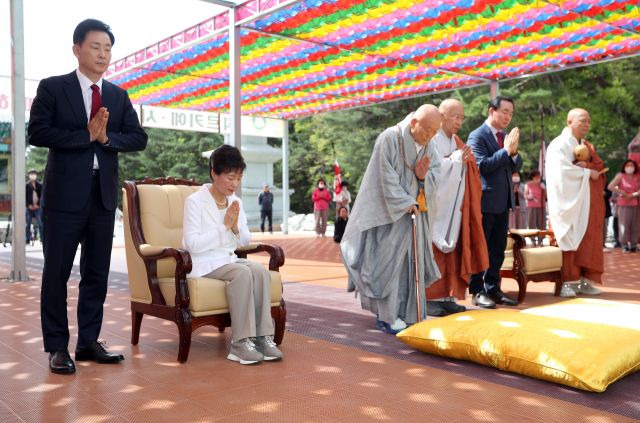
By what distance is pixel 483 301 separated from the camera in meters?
5.29

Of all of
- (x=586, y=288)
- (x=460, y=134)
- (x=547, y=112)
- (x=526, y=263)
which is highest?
(x=547, y=112)

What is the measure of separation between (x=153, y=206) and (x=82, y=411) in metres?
1.65

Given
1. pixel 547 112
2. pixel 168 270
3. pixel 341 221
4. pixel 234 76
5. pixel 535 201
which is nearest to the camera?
pixel 168 270

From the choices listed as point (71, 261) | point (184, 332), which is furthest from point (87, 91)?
point (184, 332)

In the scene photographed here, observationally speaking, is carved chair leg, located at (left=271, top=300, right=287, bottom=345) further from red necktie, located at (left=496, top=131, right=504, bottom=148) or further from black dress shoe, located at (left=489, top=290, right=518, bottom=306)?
red necktie, located at (left=496, top=131, right=504, bottom=148)

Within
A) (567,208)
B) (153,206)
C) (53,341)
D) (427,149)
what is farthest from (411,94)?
(53,341)

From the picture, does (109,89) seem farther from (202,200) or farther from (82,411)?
(82,411)

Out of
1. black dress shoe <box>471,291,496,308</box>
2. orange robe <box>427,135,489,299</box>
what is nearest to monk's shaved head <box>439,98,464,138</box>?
orange robe <box>427,135,489,299</box>

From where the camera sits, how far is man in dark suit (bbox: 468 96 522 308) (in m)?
5.32

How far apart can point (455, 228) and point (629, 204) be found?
6.90 meters

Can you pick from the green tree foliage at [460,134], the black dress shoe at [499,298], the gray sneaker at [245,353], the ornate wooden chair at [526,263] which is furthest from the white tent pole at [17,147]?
the green tree foliage at [460,134]

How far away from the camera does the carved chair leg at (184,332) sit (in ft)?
11.4

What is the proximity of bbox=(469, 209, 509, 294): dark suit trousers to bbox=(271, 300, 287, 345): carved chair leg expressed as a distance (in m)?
2.13

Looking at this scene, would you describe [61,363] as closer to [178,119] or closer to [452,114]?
[452,114]
